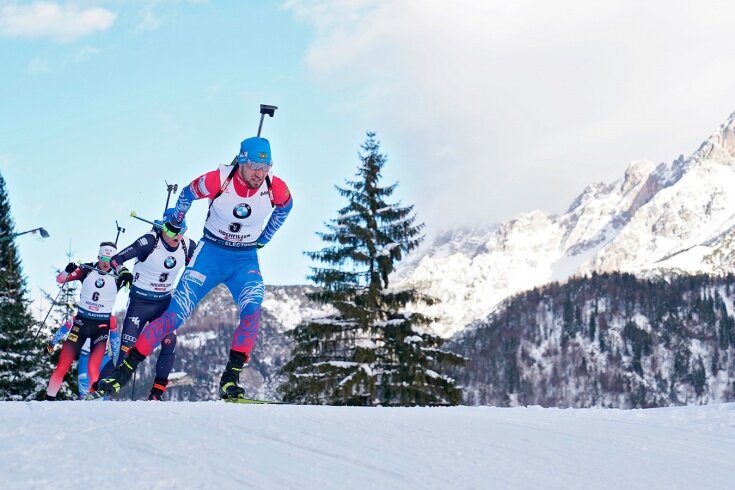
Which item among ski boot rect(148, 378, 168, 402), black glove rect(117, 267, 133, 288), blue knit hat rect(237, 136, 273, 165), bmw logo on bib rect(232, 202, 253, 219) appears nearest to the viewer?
blue knit hat rect(237, 136, 273, 165)

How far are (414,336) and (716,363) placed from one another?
18948 cm

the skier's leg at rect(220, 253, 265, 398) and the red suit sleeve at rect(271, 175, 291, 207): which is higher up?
the red suit sleeve at rect(271, 175, 291, 207)

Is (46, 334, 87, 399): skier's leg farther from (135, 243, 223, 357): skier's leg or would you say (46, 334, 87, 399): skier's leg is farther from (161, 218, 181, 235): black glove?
(161, 218, 181, 235): black glove

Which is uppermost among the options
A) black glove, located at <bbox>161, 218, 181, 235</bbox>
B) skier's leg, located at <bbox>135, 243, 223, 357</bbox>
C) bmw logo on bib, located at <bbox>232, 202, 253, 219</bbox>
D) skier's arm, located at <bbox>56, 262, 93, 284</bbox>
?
bmw logo on bib, located at <bbox>232, 202, 253, 219</bbox>

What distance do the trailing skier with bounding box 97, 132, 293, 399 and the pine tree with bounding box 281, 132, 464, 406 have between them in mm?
11582

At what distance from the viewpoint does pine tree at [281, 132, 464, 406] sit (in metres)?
20.3

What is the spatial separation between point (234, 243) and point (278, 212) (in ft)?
1.94

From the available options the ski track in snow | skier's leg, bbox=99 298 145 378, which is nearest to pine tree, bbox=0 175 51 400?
skier's leg, bbox=99 298 145 378

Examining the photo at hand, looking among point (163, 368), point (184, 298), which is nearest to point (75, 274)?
point (163, 368)

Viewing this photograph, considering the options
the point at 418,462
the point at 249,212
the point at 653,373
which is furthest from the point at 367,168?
the point at 653,373

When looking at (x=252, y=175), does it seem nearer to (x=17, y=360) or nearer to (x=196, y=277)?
(x=196, y=277)

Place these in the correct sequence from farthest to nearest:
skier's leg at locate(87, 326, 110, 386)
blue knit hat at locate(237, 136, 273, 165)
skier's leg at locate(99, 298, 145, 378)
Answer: skier's leg at locate(87, 326, 110, 386) < skier's leg at locate(99, 298, 145, 378) < blue knit hat at locate(237, 136, 273, 165)

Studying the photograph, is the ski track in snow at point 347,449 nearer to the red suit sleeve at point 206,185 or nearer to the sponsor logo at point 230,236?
the sponsor logo at point 230,236

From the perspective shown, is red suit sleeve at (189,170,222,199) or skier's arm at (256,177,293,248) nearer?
red suit sleeve at (189,170,222,199)
